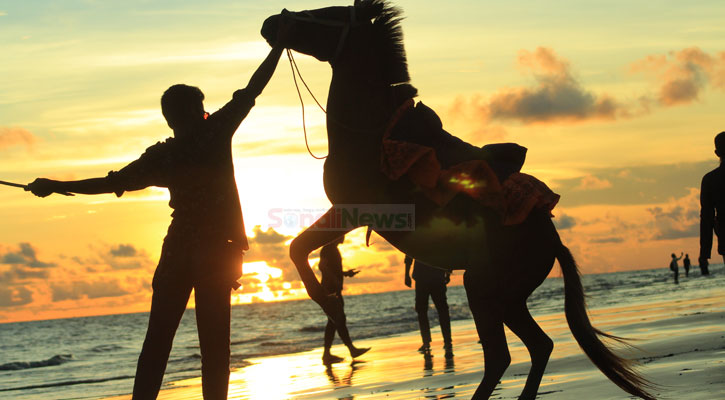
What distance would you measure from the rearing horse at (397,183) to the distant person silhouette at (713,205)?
3.95 metres

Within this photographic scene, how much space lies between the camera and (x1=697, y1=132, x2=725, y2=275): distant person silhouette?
8500mm

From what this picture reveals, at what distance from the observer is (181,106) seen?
5.30 m

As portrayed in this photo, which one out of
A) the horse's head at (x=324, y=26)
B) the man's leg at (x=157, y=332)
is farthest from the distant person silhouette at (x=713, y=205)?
the man's leg at (x=157, y=332)

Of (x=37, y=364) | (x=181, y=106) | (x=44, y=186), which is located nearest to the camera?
(x=44, y=186)

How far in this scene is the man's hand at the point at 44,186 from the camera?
16.6 feet

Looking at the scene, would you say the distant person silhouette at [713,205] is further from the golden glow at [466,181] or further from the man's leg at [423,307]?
the man's leg at [423,307]

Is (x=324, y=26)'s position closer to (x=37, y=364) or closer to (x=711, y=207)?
(x=711, y=207)

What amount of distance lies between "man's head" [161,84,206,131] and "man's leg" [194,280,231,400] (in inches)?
41.5

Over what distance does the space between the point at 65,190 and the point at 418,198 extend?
219cm

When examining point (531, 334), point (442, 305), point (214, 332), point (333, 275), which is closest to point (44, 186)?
point (214, 332)

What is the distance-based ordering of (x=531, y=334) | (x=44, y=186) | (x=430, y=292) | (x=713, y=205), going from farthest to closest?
(x=430, y=292) < (x=713, y=205) < (x=531, y=334) < (x=44, y=186)

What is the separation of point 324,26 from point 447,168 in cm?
120

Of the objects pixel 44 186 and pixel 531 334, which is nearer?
pixel 44 186

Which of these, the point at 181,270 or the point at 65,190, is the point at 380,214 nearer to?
the point at 181,270
